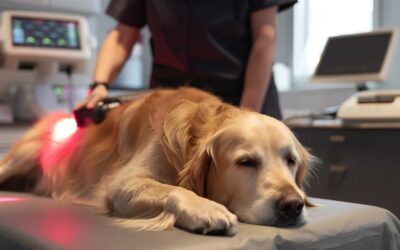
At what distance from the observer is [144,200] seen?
1.04 metres

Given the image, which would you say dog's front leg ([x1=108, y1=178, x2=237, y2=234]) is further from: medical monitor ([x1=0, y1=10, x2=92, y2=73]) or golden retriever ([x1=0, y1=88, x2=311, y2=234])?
medical monitor ([x1=0, y1=10, x2=92, y2=73])

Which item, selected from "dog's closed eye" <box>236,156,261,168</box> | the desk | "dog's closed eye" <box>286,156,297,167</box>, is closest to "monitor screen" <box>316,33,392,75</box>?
the desk

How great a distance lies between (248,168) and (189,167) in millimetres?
137

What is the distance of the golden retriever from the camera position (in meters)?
0.96

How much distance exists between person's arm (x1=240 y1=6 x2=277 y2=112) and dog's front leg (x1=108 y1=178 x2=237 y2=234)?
647 millimetres

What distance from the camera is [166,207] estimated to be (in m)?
0.97

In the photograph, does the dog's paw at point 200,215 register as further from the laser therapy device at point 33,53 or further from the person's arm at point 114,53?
the laser therapy device at point 33,53

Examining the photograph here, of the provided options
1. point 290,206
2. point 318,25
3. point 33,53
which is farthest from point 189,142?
point 318,25

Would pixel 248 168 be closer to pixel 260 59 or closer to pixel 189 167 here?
pixel 189 167

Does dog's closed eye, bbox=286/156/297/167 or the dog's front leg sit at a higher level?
dog's closed eye, bbox=286/156/297/167

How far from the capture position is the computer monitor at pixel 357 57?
8.00 feet

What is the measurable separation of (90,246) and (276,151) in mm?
434

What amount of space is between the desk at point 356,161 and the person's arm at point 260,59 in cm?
51

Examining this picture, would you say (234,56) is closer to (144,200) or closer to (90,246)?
(144,200)
